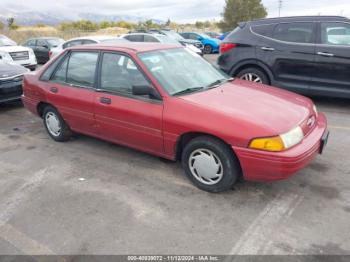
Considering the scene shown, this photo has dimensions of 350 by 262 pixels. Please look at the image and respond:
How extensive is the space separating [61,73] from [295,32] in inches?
176

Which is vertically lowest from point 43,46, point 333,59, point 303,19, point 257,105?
point 257,105

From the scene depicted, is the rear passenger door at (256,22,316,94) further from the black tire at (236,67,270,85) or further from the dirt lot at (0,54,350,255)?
the dirt lot at (0,54,350,255)

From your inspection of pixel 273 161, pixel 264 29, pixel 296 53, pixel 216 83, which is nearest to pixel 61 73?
pixel 216 83

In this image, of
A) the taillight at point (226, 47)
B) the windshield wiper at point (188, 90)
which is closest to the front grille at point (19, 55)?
the taillight at point (226, 47)

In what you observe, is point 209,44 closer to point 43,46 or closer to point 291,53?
point 43,46

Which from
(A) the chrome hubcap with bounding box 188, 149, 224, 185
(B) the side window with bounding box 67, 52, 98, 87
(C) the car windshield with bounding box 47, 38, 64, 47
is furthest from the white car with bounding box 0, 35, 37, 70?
(A) the chrome hubcap with bounding box 188, 149, 224, 185

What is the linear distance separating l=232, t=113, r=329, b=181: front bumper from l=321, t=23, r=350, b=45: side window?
363 cm

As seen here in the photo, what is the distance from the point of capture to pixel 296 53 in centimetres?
633

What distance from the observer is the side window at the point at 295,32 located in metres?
6.30

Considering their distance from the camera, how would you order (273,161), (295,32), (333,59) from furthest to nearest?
(295,32)
(333,59)
(273,161)

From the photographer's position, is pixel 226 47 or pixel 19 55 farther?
pixel 19 55

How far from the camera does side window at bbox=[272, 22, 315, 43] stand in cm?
630

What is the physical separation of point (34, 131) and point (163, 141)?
10.5ft

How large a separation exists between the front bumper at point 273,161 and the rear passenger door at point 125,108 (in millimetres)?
1042
